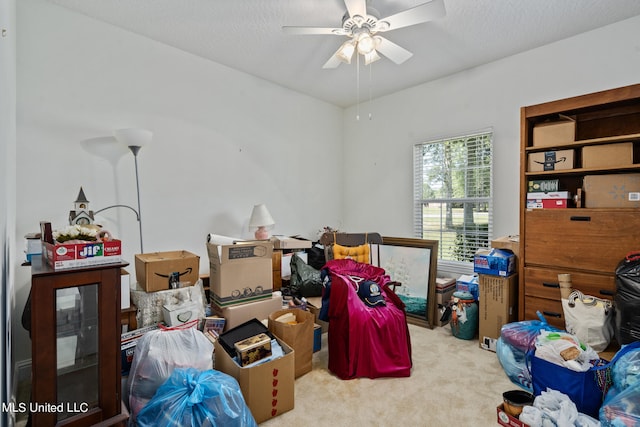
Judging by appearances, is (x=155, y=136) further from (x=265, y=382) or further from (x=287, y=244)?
(x=265, y=382)

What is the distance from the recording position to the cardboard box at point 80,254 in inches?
50.9

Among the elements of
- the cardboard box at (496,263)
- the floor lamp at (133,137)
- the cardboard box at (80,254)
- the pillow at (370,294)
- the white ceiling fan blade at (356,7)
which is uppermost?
the white ceiling fan blade at (356,7)

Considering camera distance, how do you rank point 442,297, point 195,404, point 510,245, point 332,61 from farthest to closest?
point 442,297 → point 510,245 → point 332,61 → point 195,404

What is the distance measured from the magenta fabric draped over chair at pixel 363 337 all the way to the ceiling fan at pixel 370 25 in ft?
5.88

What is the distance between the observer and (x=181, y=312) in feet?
7.47

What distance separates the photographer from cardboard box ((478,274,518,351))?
270 centimetres

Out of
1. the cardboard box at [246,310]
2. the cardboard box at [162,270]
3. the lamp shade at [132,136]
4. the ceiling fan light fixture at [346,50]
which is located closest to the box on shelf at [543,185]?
the ceiling fan light fixture at [346,50]

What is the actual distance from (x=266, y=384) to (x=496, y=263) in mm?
2141

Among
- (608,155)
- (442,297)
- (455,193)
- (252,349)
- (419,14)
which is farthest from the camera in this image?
(455,193)

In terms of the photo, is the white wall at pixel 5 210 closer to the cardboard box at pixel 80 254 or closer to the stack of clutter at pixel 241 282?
the cardboard box at pixel 80 254

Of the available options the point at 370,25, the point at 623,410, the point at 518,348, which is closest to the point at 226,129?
the point at 370,25

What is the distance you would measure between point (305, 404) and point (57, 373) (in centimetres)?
132

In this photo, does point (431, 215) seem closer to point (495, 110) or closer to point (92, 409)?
point (495, 110)

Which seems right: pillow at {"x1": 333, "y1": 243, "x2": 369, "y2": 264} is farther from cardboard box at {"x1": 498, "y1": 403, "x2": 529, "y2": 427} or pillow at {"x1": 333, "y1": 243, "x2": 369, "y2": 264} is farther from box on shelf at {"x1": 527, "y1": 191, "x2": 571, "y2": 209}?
cardboard box at {"x1": 498, "y1": 403, "x2": 529, "y2": 427}
